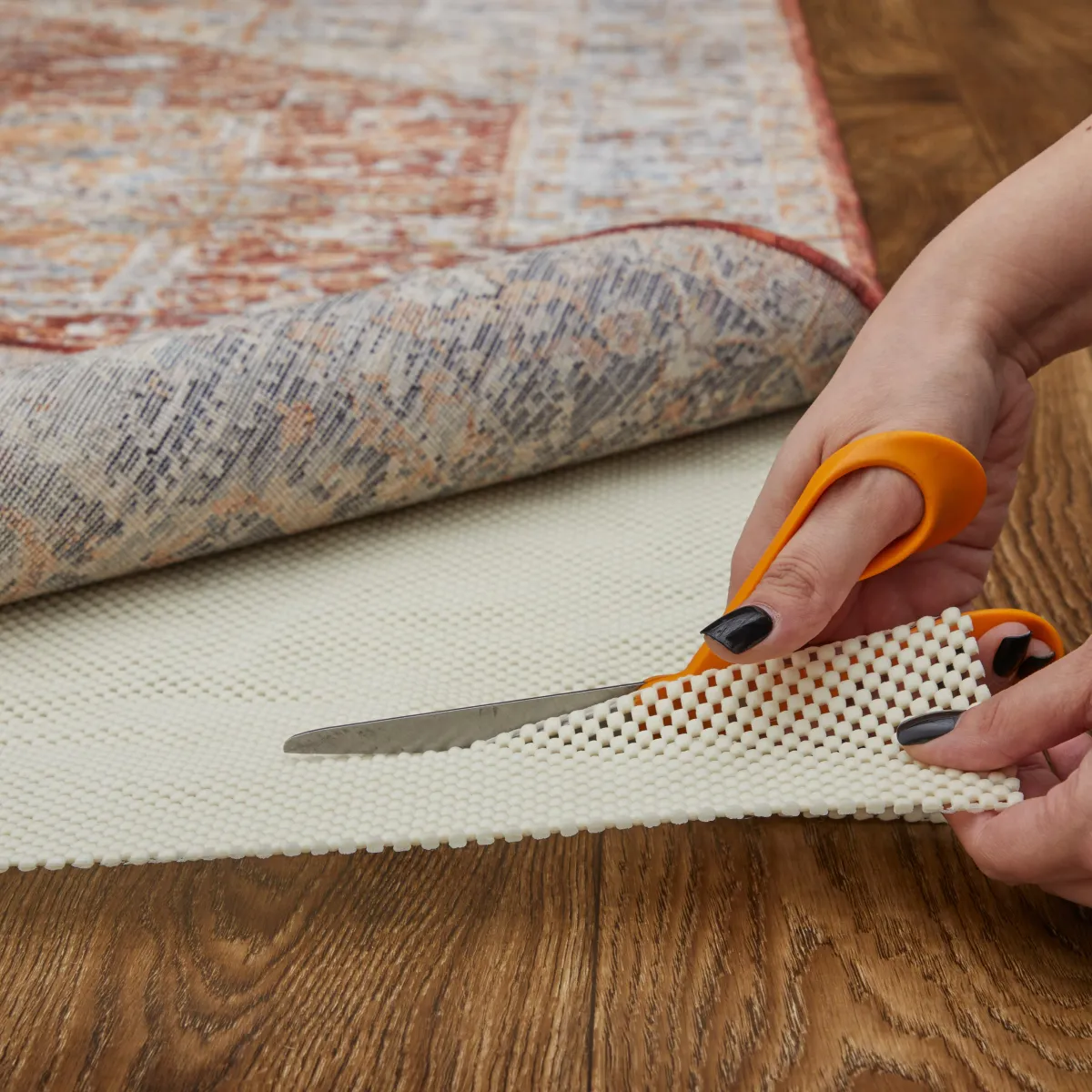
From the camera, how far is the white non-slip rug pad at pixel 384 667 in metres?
0.54

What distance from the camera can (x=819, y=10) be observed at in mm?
1977

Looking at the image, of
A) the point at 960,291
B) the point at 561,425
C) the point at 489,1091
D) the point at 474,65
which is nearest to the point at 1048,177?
the point at 960,291

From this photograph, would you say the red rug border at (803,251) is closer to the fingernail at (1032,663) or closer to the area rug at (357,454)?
the area rug at (357,454)

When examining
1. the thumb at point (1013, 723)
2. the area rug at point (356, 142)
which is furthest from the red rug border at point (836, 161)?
the thumb at point (1013, 723)

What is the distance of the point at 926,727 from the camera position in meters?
0.52

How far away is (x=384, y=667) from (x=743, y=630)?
26 centimetres

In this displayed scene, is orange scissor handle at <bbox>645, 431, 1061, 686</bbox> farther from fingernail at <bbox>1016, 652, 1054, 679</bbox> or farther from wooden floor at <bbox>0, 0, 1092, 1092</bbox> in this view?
wooden floor at <bbox>0, 0, 1092, 1092</bbox>

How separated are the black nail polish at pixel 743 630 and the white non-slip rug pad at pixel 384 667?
8 cm

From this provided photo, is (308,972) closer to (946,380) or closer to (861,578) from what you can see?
(861,578)

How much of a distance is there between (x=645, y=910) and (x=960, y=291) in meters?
0.38

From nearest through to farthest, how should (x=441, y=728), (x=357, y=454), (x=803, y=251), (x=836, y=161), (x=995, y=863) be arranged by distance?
(x=995, y=863)
(x=441, y=728)
(x=357, y=454)
(x=803, y=251)
(x=836, y=161)

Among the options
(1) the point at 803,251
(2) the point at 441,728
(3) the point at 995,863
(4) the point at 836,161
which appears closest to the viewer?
(3) the point at 995,863

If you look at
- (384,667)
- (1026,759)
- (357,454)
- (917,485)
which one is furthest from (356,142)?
(1026,759)

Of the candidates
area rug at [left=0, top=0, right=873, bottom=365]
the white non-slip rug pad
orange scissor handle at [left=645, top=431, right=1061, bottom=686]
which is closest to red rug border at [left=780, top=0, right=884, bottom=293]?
area rug at [left=0, top=0, right=873, bottom=365]
